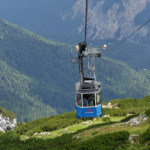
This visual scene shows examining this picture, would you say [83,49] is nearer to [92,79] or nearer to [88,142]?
[92,79]

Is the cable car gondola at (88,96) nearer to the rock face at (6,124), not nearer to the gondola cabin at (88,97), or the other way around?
the gondola cabin at (88,97)

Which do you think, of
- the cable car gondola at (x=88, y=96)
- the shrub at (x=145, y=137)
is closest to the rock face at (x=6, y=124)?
the cable car gondola at (x=88, y=96)

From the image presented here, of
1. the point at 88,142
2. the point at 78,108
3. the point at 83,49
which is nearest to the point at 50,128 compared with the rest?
the point at 78,108

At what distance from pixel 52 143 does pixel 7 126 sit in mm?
147780

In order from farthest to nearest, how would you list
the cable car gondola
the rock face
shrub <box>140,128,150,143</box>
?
the rock face < the cable car gondola < shrub <box>140,128,150,143</box>

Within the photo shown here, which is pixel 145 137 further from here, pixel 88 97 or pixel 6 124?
pixel 6 124

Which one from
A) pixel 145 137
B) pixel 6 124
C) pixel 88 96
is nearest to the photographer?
pixel 145 137

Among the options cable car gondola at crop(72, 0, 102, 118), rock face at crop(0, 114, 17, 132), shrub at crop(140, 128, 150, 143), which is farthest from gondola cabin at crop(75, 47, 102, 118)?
rock face at crop(0, 114, 17, 132)

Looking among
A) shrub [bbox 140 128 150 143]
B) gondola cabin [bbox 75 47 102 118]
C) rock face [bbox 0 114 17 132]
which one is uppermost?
rock face [bbox 0 114 17 132]

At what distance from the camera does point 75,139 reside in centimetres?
4294

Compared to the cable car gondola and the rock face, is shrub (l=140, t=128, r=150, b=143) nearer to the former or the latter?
the cable car gondola

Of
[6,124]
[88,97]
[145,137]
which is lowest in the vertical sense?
[145,137]

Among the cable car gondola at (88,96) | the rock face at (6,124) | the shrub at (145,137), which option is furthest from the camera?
the rock face at (6,124)

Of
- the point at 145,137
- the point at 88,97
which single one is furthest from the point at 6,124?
the point at 145,137
